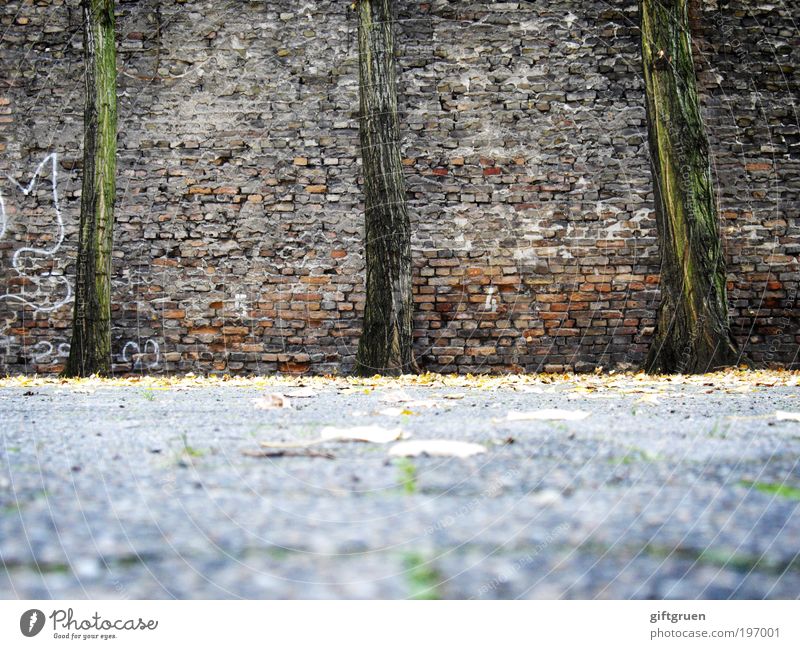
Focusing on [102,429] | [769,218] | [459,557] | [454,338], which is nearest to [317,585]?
[459,557]

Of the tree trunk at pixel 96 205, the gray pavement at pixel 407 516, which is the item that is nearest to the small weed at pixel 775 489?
the gray pavement at pixel 407 516

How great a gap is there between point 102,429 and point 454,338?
17.9 ft

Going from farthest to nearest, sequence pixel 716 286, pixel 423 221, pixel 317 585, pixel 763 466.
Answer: pixel 423 221, pixel 716 286, pixel 763 466, pixel 317 585

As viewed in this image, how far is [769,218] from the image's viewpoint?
7.41 meters

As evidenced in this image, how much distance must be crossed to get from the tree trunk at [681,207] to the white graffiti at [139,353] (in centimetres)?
474

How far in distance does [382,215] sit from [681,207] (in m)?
2.32

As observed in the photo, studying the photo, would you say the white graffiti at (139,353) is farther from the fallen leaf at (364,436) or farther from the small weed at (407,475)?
the small weed at (407,475)

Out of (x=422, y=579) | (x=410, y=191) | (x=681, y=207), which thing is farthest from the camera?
(x=410, y=191)

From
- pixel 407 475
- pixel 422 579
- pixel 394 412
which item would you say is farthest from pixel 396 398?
pixel 422 579

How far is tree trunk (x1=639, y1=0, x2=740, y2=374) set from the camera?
5500mm

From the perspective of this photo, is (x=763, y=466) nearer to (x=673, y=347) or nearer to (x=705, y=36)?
(x=673, y=347)

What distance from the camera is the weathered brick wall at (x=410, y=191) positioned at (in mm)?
7312

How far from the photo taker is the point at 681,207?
221 inches

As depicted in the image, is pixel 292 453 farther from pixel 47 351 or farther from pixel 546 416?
pixel 47 351
